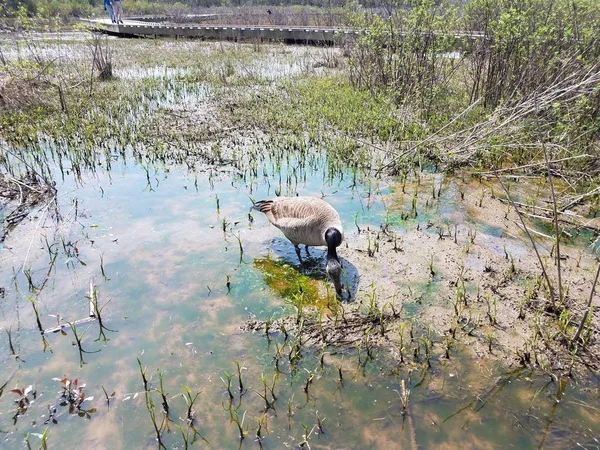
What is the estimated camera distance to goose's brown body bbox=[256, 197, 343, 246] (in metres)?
4.88

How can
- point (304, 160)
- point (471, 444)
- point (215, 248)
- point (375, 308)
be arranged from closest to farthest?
point (471, 444), point (375, 308), point (215, 248), point (304, 160)

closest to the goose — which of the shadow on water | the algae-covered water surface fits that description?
the shadow on water

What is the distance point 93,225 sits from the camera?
6133 millimetres

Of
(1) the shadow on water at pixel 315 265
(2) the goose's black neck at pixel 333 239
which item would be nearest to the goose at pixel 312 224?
(2) the goose's black neck at pixel 333 239

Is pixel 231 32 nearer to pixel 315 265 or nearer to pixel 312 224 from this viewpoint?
pixel 315 265

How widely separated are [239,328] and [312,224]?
1.38 metres

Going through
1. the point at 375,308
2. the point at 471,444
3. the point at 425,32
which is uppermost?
the point at 425,32

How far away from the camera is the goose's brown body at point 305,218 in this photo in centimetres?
488

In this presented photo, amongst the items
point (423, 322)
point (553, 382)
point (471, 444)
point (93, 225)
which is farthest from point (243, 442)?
point (93, 225)

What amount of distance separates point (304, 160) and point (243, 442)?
567 cm

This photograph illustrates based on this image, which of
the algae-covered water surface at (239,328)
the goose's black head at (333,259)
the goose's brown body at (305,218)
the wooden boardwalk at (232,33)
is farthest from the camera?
the wooden boardwalk at (232,33)

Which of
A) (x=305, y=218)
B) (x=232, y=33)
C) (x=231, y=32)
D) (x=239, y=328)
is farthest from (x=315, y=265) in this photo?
(x=231, y=32)

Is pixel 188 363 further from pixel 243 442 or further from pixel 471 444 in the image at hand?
pixel 471 444

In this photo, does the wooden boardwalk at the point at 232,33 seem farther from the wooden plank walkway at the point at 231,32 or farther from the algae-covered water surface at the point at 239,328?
the algae-covered water surface at the point at 239,328
